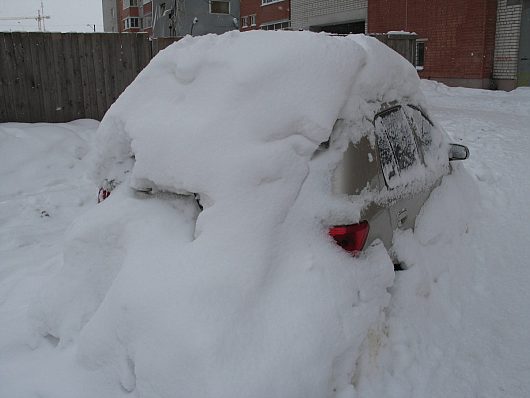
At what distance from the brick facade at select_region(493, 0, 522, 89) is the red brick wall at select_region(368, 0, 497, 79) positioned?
0.21 meters

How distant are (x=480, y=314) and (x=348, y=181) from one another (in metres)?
1.76

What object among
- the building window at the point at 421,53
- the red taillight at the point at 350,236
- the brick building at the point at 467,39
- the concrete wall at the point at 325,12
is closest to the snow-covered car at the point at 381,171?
the red taillight at the point at 350,236

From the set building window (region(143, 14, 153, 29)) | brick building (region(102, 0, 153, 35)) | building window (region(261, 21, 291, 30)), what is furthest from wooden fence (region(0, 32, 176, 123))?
building window (region(143, 14, 153, 29))

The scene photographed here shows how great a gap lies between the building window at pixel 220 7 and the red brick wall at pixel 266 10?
1.36 meters

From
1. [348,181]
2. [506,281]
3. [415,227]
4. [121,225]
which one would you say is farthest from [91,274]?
[506,281]

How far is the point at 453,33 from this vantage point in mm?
19141

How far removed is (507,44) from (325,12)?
1103cm

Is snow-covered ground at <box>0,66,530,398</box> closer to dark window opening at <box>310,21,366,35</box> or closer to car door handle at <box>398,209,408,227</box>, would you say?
car door handle at <box>398,209,408,227</box>

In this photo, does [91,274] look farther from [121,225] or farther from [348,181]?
[348,181]

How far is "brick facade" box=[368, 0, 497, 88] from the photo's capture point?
18.0m

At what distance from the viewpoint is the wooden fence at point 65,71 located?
9.48 metres

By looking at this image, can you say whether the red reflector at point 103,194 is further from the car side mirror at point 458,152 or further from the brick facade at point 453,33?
the brick facade at point 453,33

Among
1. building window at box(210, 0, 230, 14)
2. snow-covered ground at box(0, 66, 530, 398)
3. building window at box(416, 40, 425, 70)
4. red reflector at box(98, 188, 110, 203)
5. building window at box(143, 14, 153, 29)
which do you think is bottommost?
snow-covered ground at box(0, 66, 530, 398)

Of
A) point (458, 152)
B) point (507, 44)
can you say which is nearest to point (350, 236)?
point (458, 152)
